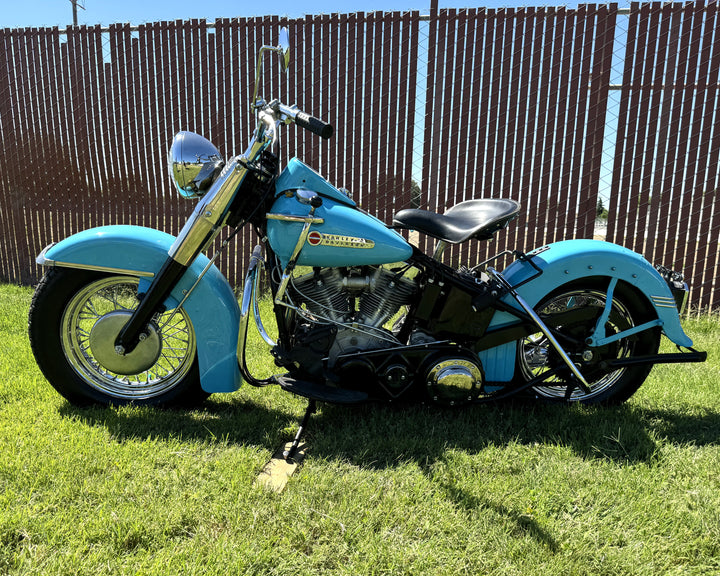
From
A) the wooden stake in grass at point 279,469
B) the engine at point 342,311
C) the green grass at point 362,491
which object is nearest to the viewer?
the green grass at point 362,491

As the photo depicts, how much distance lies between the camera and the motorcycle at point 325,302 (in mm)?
2367

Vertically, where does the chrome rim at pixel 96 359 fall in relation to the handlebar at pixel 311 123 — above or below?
below

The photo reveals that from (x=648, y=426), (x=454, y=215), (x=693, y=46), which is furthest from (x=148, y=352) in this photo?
(x=693, y=46)

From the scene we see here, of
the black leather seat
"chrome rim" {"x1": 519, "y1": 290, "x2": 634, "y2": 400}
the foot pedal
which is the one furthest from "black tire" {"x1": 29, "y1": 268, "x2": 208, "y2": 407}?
"chrome rim" {"x1": 519, "y1": 290, "x2": 634, "y2": 400}

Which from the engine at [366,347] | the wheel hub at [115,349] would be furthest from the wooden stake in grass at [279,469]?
the wheel hub at [115,349]

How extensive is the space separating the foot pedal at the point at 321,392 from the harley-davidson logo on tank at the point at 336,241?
2.28ft

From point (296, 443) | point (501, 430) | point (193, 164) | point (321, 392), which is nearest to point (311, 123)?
point (193, 164)

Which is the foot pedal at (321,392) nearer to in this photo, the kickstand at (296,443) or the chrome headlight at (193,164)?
the kickstand at (296,443)

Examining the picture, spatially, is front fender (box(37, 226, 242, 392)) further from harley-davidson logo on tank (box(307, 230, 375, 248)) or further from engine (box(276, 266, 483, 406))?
harley-davidson logo on tank (box(307, 230, 375, 248))

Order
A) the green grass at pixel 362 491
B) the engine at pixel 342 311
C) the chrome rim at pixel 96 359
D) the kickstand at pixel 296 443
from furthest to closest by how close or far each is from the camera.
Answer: the chrome rim at pixel 96 359, the engine at pixel 342 311, the kickstand at pixel 296 443, the green grass at pixel 362 491

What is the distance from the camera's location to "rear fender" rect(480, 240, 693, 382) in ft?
8.48

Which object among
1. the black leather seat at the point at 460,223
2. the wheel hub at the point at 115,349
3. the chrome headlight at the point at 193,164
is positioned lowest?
the wheel hub at the point at 115,349

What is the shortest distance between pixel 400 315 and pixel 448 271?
0.50 meters

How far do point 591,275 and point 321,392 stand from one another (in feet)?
5.01
